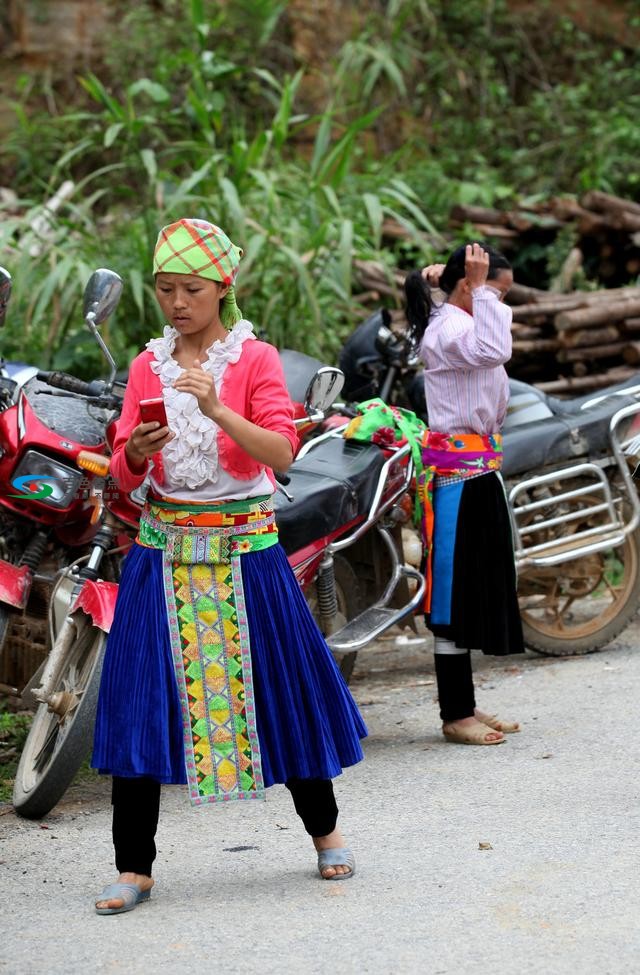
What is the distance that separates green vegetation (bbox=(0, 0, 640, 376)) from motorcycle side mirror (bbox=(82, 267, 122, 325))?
329cm

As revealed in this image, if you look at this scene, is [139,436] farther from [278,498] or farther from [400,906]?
[278,498]

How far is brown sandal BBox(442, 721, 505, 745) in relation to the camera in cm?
520

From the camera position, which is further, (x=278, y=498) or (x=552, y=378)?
(x=552, y=378)

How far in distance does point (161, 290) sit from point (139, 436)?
399 mm

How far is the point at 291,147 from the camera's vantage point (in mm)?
13438

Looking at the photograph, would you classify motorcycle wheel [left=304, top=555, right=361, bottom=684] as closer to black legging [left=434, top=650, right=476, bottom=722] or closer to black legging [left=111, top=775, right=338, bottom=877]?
black legging [left=434, top=650, right=476, bottom=722]

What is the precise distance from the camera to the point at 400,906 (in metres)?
3.58

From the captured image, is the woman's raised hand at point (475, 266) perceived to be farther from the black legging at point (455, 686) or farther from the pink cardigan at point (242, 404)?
the pink cardigan at point (242, 404)

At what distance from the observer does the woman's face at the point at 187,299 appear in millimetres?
3543

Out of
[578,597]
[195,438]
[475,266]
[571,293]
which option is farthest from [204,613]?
[571,293]

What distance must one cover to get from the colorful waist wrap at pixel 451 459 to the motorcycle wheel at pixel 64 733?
138 centimetres

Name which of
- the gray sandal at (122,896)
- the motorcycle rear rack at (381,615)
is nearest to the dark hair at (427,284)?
the motorcycle rear rack at (381,615)

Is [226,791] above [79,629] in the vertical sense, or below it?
below

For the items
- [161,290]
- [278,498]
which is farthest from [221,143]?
[161,290]
